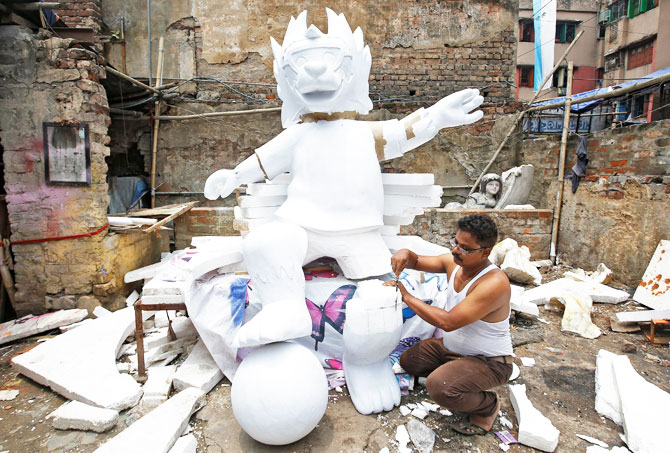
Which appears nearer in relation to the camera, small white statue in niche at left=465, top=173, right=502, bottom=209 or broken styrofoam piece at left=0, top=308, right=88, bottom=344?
broken styrofoam piece at left=0, top=308, right=88, bottom=344

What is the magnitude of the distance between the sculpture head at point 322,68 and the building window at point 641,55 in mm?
14322

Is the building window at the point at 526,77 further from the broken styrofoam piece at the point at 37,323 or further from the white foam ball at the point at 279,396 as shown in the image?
the white foam ball at the point at 279,396

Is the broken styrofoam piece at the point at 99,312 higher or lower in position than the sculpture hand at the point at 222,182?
lower

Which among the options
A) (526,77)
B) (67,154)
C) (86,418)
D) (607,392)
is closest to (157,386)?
(86,418)

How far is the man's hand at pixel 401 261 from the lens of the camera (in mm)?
2033

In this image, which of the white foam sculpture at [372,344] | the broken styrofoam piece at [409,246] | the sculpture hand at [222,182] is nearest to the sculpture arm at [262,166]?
the sculpture hand at [222,182]

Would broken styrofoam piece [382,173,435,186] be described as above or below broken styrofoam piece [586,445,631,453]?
above

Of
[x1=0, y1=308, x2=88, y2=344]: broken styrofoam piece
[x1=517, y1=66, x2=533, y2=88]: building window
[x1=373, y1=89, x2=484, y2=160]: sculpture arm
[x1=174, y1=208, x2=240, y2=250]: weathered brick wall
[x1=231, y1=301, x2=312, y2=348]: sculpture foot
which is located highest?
[x1=517, y1=66, x2=533, y2=88]: building window

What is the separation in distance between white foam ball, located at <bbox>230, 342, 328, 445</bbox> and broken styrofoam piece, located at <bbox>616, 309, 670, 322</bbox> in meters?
2.62

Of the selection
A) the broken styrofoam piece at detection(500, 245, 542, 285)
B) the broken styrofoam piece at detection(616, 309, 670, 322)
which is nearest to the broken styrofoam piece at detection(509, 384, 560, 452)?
the broken styrofoam piece at detection(616, 309, 670, 322)

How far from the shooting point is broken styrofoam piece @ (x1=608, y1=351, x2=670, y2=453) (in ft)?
5.46

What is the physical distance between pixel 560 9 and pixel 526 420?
58.2 feet

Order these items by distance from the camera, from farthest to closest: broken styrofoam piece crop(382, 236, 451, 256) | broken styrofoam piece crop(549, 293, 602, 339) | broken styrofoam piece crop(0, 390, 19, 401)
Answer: broken styrofoam piece crop(549, 293, 602, 339) → broken styrofoam piece crop(382, 236, 451, 256) → broken styrofoam piece crop(0, 390, 19, 401)

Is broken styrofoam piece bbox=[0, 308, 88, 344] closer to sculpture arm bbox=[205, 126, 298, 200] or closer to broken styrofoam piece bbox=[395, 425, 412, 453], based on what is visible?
sculpture arm bbox=[205, 126, 298, 200]
